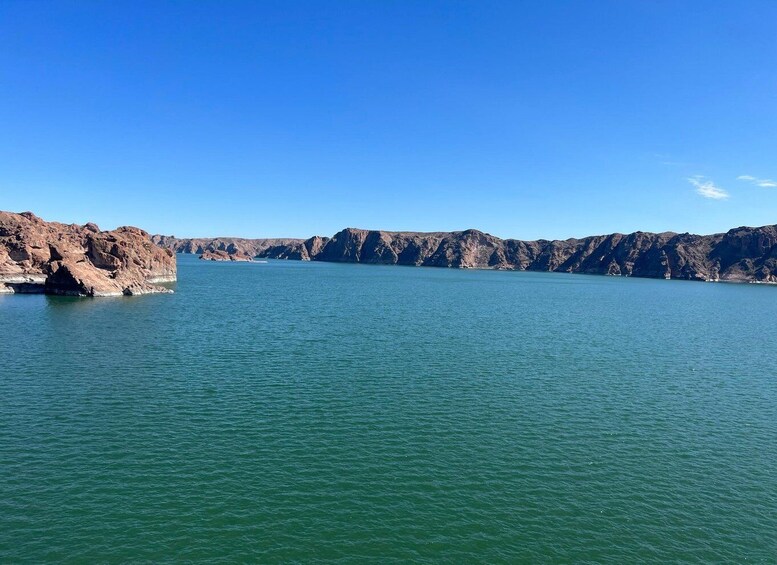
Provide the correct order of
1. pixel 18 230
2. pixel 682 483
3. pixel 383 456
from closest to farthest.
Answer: pixel 682 483 < pixel 383 456 < pixel 18 230

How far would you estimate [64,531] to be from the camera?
22234mm

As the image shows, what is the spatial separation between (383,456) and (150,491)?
13943 millimetres

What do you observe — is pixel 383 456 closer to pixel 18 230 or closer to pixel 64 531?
pixel 64 531

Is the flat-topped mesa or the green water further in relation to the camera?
the flat-topped mesa

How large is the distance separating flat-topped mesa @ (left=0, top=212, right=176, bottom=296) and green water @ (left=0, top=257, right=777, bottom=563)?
49172 mm

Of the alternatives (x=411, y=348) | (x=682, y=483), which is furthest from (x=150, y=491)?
(x=411, y=348)

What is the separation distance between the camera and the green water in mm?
22781

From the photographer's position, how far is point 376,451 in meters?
31.9

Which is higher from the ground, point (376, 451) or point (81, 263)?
point (81, 263)

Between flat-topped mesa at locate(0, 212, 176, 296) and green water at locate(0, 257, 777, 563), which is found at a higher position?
flat-topped mesa at locate(0, 212, 176, 296)

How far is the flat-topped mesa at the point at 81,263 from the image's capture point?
111m

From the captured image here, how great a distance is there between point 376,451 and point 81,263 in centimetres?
11318

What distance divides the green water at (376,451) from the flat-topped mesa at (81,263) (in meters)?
49.2

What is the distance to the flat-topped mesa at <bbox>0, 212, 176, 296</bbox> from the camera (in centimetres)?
11119
